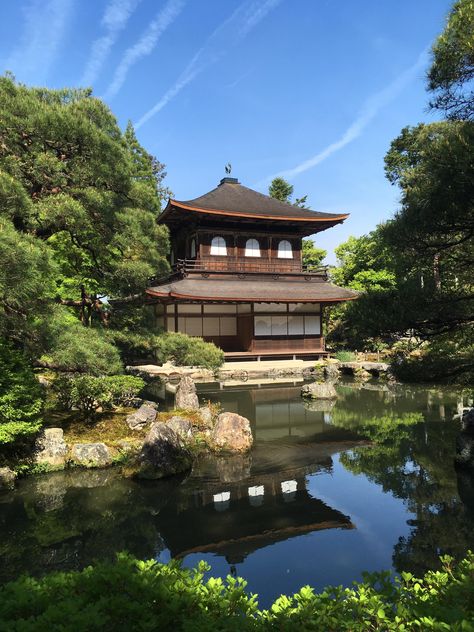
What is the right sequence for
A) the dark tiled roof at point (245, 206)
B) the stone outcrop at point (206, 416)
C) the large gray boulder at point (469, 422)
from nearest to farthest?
the large gray boulder at point (469, 422), the stone outcrop at point (206, 416), the dark tiled roof at point (245, 206)

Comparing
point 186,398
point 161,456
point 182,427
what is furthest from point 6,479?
point 186,398

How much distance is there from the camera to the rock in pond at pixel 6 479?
23.9 ft

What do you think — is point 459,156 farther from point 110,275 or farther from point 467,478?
point 110,275

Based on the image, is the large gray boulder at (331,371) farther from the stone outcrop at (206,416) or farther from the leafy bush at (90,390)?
the leafy bush at (90,390)

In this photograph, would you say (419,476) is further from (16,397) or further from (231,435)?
(16,397)

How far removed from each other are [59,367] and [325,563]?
6.18 m

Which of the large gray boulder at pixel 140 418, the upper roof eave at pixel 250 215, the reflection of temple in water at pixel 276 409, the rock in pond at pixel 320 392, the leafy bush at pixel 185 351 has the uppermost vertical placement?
the upper roof eave at pixel 250 215

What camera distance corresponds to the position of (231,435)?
9766 millimetres

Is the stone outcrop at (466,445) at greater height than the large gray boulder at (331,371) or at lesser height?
lesser

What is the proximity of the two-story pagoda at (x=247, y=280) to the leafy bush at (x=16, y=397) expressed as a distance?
13.3 meters

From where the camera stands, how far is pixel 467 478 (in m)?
8.10

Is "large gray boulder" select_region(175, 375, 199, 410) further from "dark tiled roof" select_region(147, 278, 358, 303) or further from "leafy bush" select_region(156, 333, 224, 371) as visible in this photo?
"dark tiled roof" select_region(147, 278, 358, 303)

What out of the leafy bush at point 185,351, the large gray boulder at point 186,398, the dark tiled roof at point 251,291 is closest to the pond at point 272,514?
the large gray boulder at point 186,398

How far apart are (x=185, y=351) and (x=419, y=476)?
6.68m
